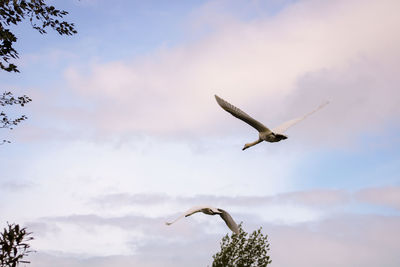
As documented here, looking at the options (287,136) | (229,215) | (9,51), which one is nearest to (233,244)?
(229,215)

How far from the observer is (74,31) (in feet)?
81.4

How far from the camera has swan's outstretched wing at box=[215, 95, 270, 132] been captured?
46.3 feet

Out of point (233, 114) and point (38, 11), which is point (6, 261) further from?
point (38, 11)

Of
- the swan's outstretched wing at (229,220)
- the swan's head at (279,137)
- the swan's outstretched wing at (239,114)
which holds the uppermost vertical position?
the swan's outstretched wing at (239,114)

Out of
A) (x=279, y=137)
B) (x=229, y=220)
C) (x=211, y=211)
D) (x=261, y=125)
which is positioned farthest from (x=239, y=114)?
(x=229, y=220)

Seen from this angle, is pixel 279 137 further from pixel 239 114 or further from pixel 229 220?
pixel 229 220

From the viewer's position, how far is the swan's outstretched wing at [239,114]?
14.1m

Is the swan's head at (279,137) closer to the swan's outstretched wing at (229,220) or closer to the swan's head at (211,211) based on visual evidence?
the swan's head at (211,211)

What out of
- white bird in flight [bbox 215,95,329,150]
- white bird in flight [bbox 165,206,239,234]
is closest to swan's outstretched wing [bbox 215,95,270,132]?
white bird in flight [bbox 215,95,329,150]

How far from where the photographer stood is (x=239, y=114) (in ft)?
47.2

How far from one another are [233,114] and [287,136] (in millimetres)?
1828

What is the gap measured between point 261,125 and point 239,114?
3.28 ft

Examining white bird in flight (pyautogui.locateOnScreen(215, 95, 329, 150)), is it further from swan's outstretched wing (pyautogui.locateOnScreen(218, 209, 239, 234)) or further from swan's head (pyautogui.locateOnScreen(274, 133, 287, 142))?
swan's outstretched wing (pyautogui.locateOnScreen(218, 209, 239, 234))

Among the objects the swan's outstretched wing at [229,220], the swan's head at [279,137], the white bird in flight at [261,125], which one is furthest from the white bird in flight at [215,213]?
the swan's head at [279,137]
